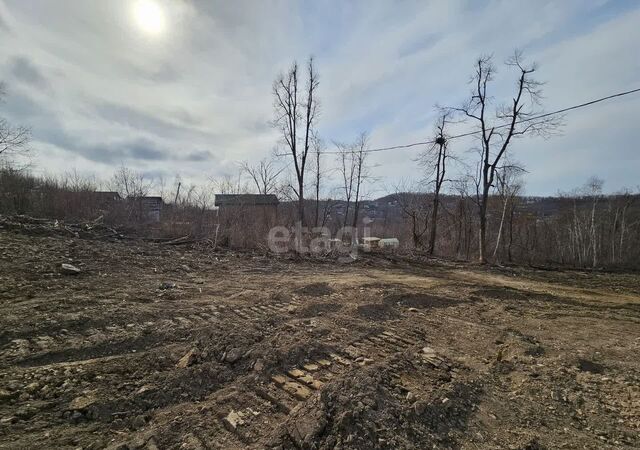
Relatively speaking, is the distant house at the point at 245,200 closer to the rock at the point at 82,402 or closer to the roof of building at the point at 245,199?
the roof of building at the point at 245,199

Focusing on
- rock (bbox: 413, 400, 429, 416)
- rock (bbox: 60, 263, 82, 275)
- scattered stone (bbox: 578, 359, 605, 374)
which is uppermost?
rock (bbox: 60, 263, 82, 275)

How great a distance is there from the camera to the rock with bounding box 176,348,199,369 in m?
3.73

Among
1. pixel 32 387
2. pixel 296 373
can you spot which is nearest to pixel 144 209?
pixel 32 387

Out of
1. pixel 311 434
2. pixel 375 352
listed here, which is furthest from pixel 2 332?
pixel 375 352

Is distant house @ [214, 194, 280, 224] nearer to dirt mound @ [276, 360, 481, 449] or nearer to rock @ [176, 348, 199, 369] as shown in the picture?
rock @ [176, 348, 199, 369]

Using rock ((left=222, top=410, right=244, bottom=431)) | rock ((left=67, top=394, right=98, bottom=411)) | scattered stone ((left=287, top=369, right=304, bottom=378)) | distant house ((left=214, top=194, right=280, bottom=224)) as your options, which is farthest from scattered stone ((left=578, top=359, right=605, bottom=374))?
distant house ((left=214, top=194, right=280, bottom=224))

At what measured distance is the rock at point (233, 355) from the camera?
3.92 meters

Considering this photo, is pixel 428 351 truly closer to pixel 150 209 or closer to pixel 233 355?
pixel 233 355

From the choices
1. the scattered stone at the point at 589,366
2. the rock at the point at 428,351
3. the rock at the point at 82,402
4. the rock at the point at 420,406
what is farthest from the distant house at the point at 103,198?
the scattered stone at the point at 589,366

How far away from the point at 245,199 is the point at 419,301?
18218 mm

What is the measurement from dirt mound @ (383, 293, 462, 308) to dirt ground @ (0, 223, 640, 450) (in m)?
0.06

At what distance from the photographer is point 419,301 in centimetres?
750

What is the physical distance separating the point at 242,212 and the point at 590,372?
17.5 meters

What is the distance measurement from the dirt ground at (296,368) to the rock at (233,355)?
2 cm
